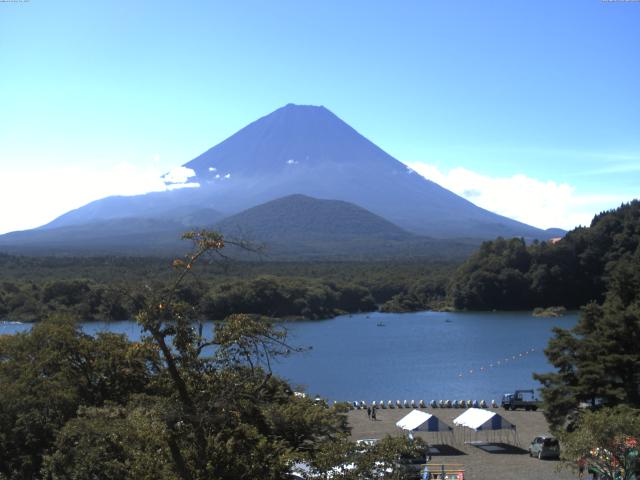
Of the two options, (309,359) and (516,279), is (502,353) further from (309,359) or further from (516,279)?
(516,279)

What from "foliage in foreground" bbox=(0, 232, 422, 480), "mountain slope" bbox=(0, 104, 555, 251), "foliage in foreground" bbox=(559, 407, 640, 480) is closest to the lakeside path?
"foliage in foreground" bbox=(559, 407, 640, 480)

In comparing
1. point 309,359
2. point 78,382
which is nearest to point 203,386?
point 78,382

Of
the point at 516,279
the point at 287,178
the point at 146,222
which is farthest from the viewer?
the point at 287,178

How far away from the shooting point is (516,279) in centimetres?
5172

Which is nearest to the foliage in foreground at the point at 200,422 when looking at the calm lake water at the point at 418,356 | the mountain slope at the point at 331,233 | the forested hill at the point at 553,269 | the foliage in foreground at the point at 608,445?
the foliage in foreground at the point at 608,445

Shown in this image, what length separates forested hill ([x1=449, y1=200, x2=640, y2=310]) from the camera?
50.4m

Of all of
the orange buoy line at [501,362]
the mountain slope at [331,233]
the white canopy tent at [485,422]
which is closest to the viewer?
the white canopy tent at [485,422]

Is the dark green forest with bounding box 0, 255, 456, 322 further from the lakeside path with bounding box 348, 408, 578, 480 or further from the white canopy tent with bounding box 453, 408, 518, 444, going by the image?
the white canopy tent with bounding box 453, 408, 518, 444

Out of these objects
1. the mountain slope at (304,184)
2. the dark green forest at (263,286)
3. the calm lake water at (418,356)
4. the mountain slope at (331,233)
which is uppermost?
the mountain slope at (304,184)

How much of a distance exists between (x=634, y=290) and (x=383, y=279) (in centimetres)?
4510

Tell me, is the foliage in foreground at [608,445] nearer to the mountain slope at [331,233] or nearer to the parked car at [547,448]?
the parked car at [547,448]

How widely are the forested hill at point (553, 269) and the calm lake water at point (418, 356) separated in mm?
3161

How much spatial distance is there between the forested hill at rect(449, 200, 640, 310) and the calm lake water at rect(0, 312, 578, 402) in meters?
3.16

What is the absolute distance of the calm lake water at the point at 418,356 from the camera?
2477 cm
